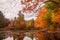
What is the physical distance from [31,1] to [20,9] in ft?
0.49

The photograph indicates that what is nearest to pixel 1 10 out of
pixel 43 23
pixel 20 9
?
pixel 20 9

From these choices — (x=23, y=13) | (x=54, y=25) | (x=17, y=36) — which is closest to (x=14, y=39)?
(x=17, y=36)

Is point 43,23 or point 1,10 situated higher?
point 1,10

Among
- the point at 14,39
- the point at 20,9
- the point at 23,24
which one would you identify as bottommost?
the point at 14,39

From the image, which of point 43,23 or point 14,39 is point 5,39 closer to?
point 14,39

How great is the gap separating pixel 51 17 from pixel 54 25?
92 mm

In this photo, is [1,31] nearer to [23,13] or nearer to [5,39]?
[5,39]

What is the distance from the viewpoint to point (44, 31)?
2531 millimetres

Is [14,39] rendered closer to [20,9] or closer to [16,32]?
[16,32]

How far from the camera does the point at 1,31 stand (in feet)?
8.38

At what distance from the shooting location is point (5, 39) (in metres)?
2.56

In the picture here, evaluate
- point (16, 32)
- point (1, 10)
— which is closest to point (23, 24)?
point (16, 32)

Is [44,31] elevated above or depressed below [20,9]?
below

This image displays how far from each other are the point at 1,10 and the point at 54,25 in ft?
1.97
